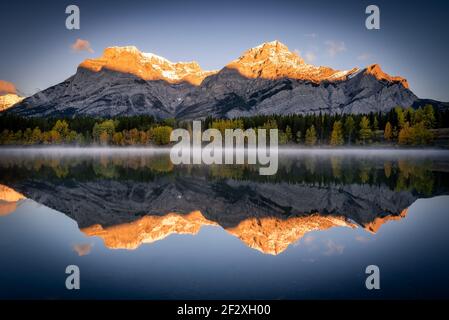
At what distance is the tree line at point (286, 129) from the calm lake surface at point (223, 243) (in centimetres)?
10856

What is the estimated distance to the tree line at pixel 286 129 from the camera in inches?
4931

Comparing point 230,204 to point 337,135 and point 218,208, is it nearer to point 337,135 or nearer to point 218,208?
point 218,208

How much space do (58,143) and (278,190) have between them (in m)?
145

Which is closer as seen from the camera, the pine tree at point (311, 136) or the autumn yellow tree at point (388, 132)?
the autumn yellow tree at point (388, 132)

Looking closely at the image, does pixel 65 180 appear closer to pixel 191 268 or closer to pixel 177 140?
pixel 191 268

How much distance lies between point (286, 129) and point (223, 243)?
132 m

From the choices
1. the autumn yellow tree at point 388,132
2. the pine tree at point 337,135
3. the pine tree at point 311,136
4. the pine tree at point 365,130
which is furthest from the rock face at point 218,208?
the pine tree at point 311,136

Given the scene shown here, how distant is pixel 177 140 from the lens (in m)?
165

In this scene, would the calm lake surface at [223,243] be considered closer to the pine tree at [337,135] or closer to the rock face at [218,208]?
the rock face at [218,208]

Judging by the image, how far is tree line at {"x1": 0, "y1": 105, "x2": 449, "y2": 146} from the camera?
12525 cm

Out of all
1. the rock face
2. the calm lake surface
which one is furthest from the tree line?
the calm lake surface

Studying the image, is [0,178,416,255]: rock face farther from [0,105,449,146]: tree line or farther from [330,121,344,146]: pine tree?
[330,121,344,146]: pine tree

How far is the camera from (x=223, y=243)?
15297 mm
